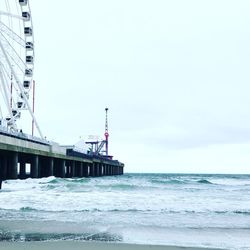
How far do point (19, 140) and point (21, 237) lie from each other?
2966cm

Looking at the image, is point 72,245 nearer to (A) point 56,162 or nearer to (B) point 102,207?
(B) point 102,207

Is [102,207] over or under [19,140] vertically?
under

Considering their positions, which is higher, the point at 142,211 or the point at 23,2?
the point at 23,2

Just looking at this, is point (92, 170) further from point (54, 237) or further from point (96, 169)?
point (54, 237)

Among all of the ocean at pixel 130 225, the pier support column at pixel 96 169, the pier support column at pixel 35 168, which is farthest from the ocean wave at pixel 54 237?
the pier support column at pixel 96 169

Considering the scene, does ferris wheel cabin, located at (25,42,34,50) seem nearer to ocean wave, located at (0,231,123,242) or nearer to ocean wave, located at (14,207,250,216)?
ocean wave, located at (14,207,250,216)

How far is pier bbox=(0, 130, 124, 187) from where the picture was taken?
35.4 metres

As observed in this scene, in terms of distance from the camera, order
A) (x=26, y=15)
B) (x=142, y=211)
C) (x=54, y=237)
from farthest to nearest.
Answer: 1. (x=26, y=15)
2. (x=142, y=211)
3. (x=54, y=237)

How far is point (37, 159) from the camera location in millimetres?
42031

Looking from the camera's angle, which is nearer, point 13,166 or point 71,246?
point 71,246

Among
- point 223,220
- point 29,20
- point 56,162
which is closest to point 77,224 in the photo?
point 223,220

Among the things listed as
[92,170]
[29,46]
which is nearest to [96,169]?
[92,170]

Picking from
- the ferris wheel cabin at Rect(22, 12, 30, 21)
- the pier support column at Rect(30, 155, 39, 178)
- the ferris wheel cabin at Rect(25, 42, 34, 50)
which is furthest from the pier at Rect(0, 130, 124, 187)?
the ferris wheel cabin at Rect(22, 12, 30, 21)

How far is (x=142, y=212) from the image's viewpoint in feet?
50.9
